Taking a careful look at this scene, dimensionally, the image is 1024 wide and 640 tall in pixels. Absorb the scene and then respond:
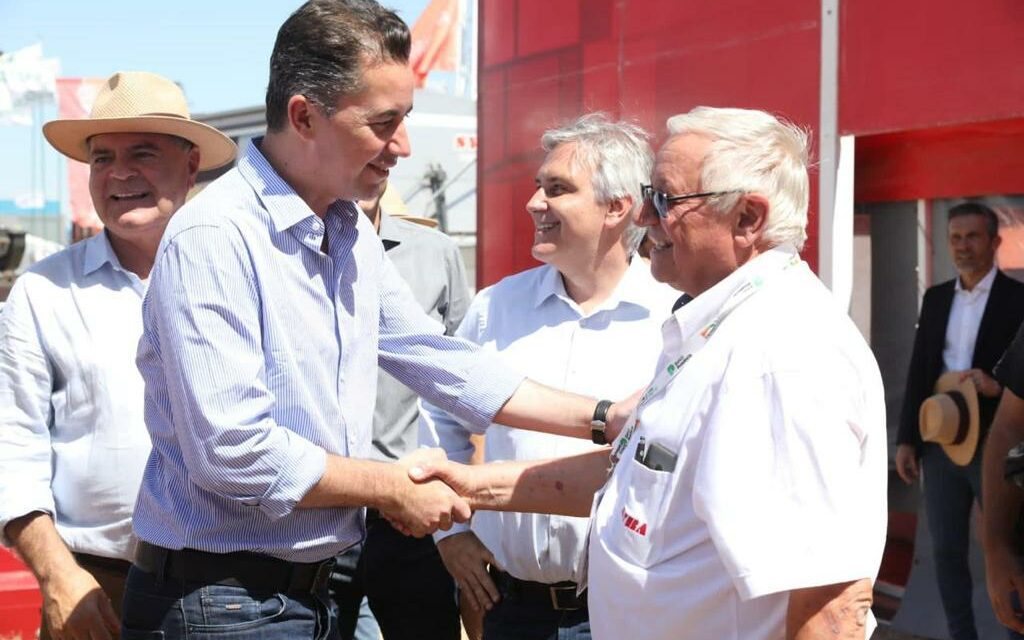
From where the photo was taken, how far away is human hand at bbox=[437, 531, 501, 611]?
10.9 feet

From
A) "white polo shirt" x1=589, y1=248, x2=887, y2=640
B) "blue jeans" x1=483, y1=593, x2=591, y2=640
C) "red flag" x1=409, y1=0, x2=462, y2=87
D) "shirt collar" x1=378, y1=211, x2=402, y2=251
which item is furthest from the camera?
"red flag" x1=409, y1=0, x2=462, y2=87

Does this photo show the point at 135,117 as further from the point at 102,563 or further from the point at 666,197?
the point at 666,197

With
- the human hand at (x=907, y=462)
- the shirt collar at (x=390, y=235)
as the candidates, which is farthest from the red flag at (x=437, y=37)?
the shirt collar at (x=390, y=235)

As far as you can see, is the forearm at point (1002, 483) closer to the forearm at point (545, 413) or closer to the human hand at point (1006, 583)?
the human hand at point (1006, 583)

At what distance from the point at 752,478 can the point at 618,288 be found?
152cm

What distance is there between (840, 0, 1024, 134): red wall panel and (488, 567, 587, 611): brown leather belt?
2.06m

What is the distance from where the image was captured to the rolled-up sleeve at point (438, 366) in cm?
290

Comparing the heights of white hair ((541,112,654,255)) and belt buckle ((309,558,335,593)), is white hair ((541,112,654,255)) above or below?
above

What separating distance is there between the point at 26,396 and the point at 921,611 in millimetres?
4720

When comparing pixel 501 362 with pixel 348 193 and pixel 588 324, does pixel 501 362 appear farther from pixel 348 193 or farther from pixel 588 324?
pixel 348 193

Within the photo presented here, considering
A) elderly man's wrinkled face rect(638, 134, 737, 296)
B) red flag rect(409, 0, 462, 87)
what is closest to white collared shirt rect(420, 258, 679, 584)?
elderly man's wrinkled face rect(638, 134, 737, 296)

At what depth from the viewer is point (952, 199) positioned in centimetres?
541

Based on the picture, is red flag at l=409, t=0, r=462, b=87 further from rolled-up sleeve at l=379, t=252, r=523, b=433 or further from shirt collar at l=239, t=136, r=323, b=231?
shirt collar at l=239, t=136, r=323, b=231

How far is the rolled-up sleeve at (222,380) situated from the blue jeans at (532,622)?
1105 millimetres
